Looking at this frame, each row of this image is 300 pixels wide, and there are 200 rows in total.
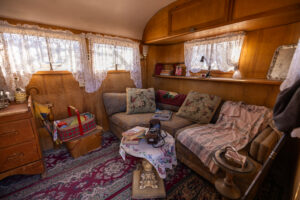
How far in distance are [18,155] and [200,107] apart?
240 centimetres

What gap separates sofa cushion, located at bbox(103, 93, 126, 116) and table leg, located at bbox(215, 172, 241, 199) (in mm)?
1906

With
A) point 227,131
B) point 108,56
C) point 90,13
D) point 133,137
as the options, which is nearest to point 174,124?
point 227,131

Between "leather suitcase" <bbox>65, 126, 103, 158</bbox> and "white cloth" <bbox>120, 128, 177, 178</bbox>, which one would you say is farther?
"leather suitcase" <bbox>65, 126, 103, 158</bbox>

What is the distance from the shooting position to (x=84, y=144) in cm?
201

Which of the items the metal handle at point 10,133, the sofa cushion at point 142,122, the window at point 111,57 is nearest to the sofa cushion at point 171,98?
the sofa cushion at point 142,122

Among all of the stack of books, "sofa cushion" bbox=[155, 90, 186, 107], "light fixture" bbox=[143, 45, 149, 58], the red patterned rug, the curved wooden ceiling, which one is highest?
the curved wooden ceiling

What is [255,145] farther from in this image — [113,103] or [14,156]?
[14,156]

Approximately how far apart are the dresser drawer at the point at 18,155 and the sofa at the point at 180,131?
1122 mm

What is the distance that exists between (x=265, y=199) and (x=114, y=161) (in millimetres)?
1781

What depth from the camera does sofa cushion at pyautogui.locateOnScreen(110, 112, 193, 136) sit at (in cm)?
196

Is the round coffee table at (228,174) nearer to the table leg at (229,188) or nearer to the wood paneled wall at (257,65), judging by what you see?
the table leg at (229,188)

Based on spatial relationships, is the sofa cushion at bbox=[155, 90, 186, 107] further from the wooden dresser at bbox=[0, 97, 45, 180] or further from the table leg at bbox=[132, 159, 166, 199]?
the wooden dresser at bbox=[0, 97, 45, 180]

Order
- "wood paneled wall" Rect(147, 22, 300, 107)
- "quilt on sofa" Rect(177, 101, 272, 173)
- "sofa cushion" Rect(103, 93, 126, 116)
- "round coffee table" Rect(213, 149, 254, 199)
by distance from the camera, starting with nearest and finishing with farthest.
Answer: "round coffee table" Rect(213, 149, 254, 199)
"quilt on sofa" Rect(177, 101, 272, 173)
"wood paneled wall" Rect(147, 22, 300, 107)
"sofa cushion" Rect(103, 93, 126, 116)

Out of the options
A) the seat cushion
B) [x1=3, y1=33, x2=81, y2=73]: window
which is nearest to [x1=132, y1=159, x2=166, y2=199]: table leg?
the seat cushion
